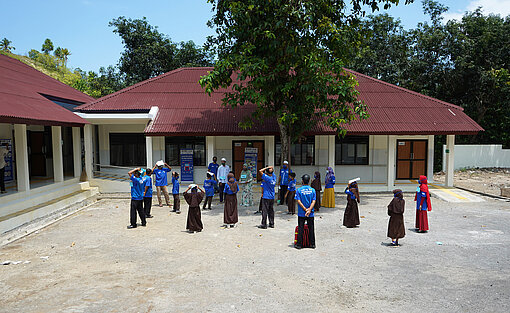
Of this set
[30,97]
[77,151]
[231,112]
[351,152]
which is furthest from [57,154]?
[351,152]

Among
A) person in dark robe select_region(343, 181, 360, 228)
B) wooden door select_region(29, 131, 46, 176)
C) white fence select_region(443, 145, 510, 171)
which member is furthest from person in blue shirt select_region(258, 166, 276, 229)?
white fence select_region(443, 145, 510, 171)

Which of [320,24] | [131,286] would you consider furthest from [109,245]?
[320,24]

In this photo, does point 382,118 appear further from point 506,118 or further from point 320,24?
point 506,118

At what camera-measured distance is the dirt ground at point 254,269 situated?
5.55 metres

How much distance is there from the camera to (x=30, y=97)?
13070mm

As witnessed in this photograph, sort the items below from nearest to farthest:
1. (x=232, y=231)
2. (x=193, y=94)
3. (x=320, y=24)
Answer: (x=232, y=231) < (x=320, y=24) < (x=193, y=94)

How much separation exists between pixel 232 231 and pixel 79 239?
13.2ft

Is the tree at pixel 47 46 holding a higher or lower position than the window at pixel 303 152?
higher

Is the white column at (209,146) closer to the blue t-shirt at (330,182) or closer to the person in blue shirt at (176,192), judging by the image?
the person in blue shirt at (176,192)

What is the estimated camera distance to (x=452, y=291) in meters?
5.94

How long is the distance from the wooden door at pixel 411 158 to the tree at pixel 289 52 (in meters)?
6.00

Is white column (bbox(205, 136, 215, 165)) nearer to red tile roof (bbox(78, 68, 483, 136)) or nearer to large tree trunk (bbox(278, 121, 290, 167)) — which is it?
red tile roof (bbox(78, 68, 483, 136))

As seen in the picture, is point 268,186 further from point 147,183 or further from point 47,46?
point 47,46

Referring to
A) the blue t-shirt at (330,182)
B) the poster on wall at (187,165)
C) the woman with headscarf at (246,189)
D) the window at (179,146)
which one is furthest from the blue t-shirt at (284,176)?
the window at (179,146)
